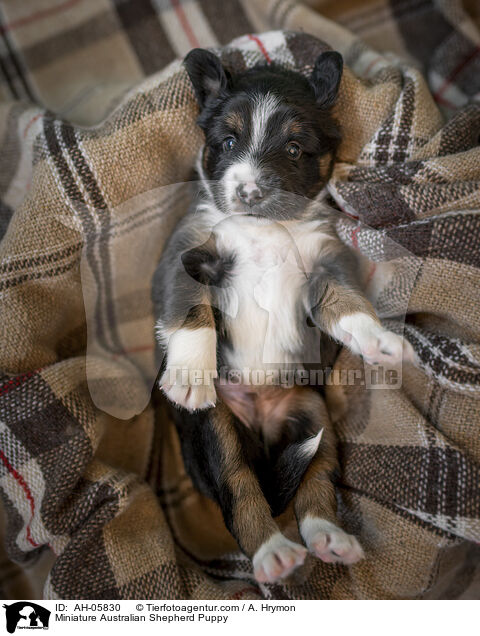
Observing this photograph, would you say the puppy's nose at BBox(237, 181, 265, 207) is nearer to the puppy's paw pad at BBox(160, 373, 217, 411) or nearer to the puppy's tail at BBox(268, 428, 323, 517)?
the puppy's paw pad at BBox(160, 373, 217, 411)

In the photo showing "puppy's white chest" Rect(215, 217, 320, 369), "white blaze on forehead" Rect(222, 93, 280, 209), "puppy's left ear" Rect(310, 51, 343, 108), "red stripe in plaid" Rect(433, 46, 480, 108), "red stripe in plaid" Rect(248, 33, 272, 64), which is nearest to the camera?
"white blaze on forehead" Rect(222, 93, 280, 209)

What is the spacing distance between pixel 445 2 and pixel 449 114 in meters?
0.75

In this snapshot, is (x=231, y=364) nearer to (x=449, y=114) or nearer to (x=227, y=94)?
(x=227, y=94)

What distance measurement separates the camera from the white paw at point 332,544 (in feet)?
5.40

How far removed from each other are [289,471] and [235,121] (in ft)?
4.17

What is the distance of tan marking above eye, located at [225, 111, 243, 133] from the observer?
1.75 metres

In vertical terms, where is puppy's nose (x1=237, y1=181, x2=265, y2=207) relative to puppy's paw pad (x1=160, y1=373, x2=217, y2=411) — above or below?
above

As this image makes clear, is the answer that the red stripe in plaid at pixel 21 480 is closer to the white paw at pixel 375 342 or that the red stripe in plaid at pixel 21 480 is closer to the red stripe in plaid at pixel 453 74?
the white paw at pixel 375 342

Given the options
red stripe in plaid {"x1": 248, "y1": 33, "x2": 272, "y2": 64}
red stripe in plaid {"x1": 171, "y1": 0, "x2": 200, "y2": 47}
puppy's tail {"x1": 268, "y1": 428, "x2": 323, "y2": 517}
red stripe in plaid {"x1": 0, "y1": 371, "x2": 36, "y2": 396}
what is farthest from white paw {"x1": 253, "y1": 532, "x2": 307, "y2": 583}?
red stripe in plaid {"x1": 171, "y1": 0, "x2": 200, "y2": 47}

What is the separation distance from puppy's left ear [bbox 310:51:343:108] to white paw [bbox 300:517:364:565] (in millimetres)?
1533

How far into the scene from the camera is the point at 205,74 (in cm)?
188

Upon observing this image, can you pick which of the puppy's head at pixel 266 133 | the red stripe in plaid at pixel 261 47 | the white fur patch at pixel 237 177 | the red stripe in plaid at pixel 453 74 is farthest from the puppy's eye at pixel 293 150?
the red stripe in plaid at pixel 453 74
